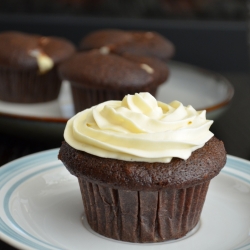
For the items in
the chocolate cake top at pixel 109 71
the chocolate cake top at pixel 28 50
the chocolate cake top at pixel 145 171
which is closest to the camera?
the chocolate cake top at pixel 145 171

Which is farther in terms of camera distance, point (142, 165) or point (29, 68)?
point (29, 68)

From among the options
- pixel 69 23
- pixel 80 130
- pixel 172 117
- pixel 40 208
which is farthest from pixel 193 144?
pixel 69 23

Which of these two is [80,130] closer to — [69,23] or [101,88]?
[101,88]

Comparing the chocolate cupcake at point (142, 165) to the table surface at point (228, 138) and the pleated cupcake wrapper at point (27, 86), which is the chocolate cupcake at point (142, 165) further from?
the pleated cupcake wrapper at point (27, 86)

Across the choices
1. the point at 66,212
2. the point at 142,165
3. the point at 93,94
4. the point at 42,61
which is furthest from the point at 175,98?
the point at 142,165

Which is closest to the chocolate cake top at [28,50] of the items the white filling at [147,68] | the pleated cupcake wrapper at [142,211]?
the white filling at [147,68]

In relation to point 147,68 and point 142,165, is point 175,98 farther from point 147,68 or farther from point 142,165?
point 142,165
